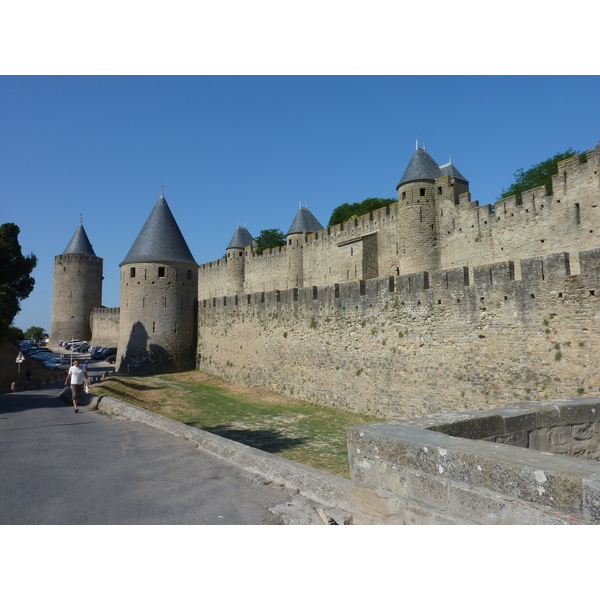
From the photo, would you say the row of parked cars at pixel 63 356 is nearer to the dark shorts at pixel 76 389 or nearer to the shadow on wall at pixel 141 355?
the shadow on wall at pixel 141 355

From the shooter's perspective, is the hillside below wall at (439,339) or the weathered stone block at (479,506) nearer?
the weathered stone block at (479,506)

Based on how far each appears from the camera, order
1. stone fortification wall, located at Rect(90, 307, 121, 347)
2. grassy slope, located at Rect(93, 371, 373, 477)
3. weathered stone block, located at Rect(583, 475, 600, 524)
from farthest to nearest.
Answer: stone fortification wall, located at Rect(90, 307, 121, 347)
grassy slope, located at Rect(93, 371, 373, 477)
weathered stone block, located at Rect(583, 475, 600, 524)

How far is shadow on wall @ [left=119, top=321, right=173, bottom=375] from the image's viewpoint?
20.3 meters

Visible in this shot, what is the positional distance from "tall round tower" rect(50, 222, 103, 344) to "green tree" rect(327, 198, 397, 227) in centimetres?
2451

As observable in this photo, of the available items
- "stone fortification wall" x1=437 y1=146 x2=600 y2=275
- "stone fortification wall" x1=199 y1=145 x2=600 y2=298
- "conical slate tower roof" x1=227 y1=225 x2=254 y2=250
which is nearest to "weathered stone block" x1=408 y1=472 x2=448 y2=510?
"stone fortification wall" x1=199 y1=145 x2=600 y2=298

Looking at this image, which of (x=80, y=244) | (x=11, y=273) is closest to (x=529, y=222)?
(x=11, y=273)

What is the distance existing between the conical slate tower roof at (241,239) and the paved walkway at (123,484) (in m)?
29.0

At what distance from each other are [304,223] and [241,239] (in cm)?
681

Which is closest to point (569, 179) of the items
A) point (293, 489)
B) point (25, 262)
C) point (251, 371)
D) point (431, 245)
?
point (431, 245)

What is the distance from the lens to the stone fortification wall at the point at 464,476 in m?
1.94

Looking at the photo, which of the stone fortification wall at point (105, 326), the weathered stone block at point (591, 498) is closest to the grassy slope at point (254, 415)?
the weathered stone block at point (591, 498)

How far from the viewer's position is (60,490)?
13.7 feet

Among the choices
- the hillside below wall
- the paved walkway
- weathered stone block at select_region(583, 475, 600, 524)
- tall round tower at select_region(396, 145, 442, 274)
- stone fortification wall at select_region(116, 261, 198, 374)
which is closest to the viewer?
weathered stone block at select_region(583, 475, 600, 524)

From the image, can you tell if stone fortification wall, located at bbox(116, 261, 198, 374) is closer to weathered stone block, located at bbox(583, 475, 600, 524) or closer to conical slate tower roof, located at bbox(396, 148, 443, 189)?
conical slate tower roof, located at bbox(396, 148, 443, 189)
